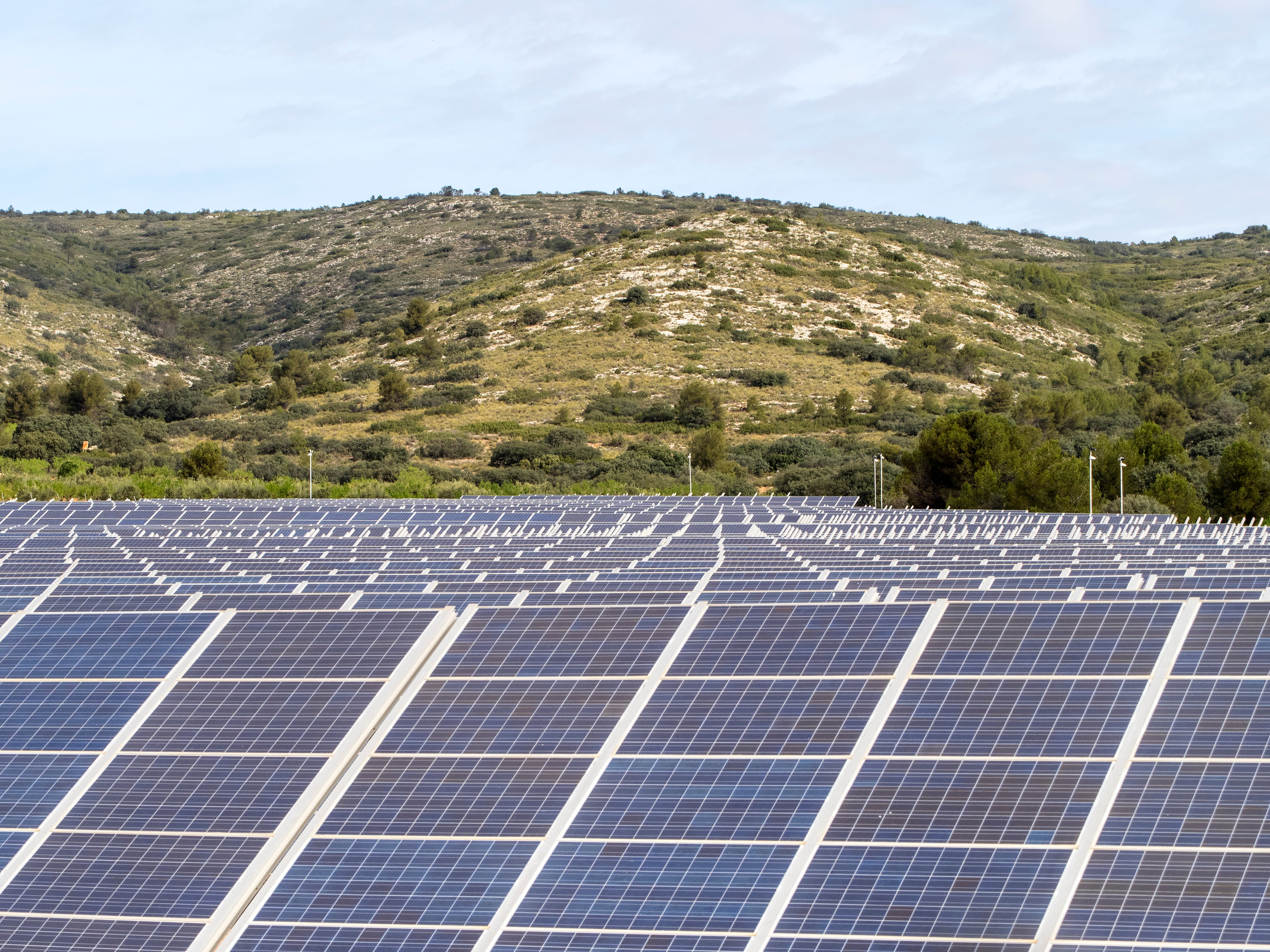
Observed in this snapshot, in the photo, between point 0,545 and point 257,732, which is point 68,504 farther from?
point 257,732

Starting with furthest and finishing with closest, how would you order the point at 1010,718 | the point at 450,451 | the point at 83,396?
the point at 83,396
the point at 450,451
the point at 1010,718

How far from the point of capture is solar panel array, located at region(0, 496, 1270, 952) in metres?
12.7

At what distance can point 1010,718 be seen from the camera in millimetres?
14586

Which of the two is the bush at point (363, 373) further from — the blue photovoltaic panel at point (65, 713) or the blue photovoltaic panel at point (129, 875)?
the blue photovoltaic panel at point (129, 875)

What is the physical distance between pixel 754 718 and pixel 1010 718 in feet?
9.99

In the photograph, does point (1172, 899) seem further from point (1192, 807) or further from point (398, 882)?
point (398, 882)

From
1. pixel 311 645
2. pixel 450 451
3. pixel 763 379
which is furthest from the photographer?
pixel 763 379

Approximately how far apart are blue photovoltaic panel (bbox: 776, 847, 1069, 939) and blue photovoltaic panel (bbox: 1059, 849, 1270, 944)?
0.39m

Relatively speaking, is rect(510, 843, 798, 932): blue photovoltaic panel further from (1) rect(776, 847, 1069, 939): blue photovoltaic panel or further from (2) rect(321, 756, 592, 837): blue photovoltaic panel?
(2) rect(321, 756, 592, 837): blue photovoltaic panel

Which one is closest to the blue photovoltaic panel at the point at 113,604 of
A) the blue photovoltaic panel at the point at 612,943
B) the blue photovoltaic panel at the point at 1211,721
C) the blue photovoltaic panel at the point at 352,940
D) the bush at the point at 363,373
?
the blue photovoltaic panel at the point at 352,940

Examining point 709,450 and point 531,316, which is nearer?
point 709,450

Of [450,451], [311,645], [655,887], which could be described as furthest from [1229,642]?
[450,451]

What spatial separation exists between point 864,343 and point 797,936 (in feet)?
367

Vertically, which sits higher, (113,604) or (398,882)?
(113,604)
